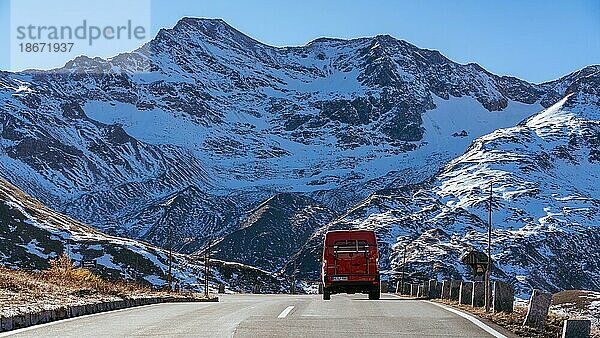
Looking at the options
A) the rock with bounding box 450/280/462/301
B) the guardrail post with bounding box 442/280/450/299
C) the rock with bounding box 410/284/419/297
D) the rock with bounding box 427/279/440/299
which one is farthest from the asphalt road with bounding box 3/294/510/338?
the rock with bounding box 410/284/419/297

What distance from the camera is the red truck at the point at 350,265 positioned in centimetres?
3603

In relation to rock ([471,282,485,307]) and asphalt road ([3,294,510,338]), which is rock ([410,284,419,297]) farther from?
asphalt road ([3,294,510,338])

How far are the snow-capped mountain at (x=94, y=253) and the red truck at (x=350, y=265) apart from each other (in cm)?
5778

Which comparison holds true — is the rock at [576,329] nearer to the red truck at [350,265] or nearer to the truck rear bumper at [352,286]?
the red truck at [350,265]

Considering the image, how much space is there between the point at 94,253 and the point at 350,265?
7649 cm

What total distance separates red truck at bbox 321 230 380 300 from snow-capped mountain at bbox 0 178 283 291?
57.8 metres

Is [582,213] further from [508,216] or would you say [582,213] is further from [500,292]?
[500,292]

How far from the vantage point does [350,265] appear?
36.1 m

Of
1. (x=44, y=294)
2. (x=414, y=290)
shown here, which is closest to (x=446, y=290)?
(x=414, y=290)

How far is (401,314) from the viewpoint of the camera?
19750mm

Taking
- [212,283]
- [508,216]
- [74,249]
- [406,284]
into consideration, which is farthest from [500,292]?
[508,216]

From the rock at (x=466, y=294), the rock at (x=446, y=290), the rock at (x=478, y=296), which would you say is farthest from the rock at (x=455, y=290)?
the rock at (x=478, y=296)

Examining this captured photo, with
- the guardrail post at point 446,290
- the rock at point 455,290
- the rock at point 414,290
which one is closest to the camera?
the rock at point 455,290

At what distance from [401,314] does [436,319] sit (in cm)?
176
